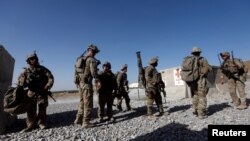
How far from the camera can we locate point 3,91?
7.87m

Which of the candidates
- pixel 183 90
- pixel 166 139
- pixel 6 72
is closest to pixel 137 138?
pixel 166 139

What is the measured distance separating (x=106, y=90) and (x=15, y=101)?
3.27 meters

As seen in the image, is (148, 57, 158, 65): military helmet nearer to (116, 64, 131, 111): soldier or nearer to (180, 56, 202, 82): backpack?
(180, 56, 202, 82): backpack

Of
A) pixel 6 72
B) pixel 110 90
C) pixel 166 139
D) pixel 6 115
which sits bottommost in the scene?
pixel 166 139

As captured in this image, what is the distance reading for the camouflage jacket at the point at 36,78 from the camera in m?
7.82

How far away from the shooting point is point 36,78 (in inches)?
313

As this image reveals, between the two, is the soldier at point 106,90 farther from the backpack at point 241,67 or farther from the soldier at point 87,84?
the backpack at point 241,67

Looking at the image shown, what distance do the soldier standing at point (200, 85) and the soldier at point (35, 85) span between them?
185 inches

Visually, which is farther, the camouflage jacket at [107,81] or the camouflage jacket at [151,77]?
the camouflage jacket at [107,81]

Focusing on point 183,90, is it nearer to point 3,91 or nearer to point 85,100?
point 85,100

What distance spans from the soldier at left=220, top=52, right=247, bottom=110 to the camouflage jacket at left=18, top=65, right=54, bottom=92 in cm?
646

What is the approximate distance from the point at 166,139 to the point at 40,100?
409cm

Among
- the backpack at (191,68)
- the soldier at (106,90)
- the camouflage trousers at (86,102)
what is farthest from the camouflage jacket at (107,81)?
the backpack at (191,68)

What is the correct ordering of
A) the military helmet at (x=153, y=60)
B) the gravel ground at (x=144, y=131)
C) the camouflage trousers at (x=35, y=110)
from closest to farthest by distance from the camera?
the gravel ground at (x=144, y=131) → the camouflage trousers at (x=35, y=110) → the military helmet at (x=153, y=60)
